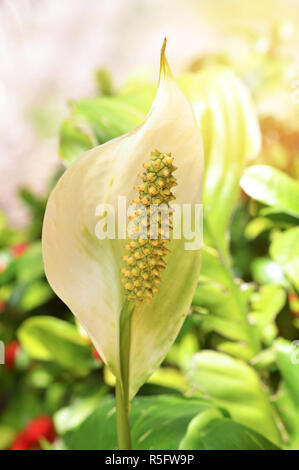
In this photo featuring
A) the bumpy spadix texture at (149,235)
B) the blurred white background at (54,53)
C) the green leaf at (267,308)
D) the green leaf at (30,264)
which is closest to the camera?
the bumpy spadix texture at (149,235)

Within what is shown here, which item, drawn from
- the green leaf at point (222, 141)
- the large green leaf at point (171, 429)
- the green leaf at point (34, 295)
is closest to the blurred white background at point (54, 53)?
the green leaf at point (34, 295)

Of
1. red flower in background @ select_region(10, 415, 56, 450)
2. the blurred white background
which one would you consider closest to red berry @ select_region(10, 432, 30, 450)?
red flower in background @ select_region(10, 415, 56, 450)

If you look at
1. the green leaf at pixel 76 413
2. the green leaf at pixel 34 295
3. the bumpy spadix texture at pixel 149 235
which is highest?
the bumpy spadix texture at pixel 149 235

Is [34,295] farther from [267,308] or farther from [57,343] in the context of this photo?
[267,308]

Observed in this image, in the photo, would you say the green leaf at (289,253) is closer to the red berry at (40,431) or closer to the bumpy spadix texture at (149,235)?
the bumpy spadix texture at (149,235)

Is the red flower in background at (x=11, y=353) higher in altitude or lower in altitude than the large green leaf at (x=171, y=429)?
lower

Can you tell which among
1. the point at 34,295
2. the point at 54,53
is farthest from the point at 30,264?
the point at 54,53
